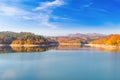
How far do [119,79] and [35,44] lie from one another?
6347cm

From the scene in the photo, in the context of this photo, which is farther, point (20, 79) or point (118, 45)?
point (118, 45)

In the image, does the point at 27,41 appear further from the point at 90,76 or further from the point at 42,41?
the point at 90,76

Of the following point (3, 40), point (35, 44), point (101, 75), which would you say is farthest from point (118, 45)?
point (101, 75)

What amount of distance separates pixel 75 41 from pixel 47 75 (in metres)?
109

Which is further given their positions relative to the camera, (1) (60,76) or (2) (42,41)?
(2) (42,41)

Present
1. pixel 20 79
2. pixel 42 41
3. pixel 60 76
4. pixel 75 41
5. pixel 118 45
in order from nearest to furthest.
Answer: pixel 20 79 < pixel 60 76 < pixel 118 45 < pixel 42 41 < pixel 75 41

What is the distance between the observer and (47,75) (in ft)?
46.1

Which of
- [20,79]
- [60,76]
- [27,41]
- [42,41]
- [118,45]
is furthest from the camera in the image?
[42,41]

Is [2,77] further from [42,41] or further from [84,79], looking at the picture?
[42,41]

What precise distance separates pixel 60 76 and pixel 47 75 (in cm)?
85

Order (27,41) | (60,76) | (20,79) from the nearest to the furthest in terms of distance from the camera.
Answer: (20,79) < (60,76) < (27,41)

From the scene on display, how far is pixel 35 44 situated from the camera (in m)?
75.5

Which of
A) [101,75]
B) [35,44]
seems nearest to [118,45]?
[35,44]

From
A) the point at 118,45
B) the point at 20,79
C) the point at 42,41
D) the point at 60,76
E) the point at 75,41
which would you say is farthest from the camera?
the point at 75,41
